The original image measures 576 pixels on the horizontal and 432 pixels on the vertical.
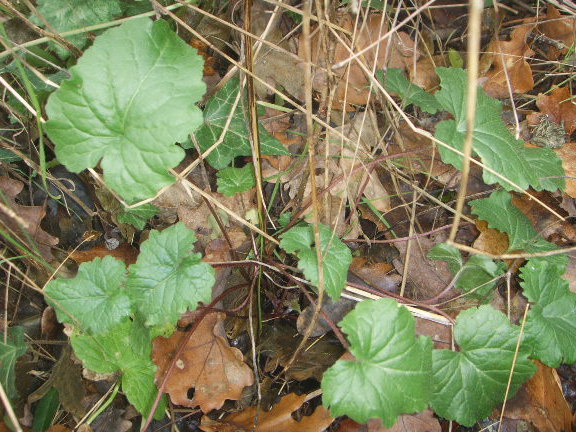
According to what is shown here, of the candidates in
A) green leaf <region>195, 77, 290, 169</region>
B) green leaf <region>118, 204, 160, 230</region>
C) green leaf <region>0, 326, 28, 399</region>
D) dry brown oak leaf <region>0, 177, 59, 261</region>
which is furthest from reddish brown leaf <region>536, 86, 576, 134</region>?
green leaf <region>0, 326, 28, 399</region>

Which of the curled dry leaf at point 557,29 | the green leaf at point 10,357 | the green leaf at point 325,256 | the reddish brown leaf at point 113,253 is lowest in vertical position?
the green leaf at point 10,357

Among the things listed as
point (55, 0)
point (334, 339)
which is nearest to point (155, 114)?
point (55, 0)

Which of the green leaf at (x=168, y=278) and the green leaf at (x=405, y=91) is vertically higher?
the green leaf at (x=405, y=91)

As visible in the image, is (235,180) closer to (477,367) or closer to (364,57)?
(364,57)

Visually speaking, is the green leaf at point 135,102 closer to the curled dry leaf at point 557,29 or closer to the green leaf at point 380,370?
the green leaf at point 380,370

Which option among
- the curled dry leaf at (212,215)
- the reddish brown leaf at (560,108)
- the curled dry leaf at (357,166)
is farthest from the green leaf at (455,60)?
the curled dry leaf at (212,215)

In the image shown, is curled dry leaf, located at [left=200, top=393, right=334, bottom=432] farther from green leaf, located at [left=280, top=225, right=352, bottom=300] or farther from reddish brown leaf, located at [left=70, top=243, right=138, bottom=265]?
reddish brown leaf, located at [left=70, top=243, right=138, bottom=265]
